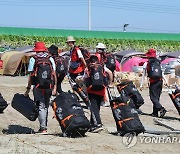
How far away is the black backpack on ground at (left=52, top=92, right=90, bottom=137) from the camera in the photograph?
8312 millimetres

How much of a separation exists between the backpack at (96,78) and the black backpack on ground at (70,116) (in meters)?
0.93

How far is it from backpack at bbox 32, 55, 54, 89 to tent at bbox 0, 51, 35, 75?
50.2ft

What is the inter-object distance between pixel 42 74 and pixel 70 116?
95 cm

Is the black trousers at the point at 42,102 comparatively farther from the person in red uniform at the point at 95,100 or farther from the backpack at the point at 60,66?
the backpack at the point at 60,66

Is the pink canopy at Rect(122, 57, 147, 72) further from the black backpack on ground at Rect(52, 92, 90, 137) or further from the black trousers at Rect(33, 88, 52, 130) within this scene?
the black backpack on ground at Rect(52, 92, 90, 137)

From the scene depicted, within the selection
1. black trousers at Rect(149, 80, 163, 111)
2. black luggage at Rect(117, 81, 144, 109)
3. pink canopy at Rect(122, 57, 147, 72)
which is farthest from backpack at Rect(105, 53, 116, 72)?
pink canopy at Rect(122, 57, 147, 72)

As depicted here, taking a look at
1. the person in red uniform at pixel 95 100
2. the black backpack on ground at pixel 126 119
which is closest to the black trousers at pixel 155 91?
the person in red uniform at pixel 95 100

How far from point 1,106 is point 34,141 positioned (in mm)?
3210

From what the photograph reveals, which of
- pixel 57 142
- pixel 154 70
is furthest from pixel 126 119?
pixel 154 70

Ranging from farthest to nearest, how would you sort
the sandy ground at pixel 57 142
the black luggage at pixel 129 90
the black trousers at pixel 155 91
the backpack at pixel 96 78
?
the black luggage at pixel 129 90 < the black trousers at pixel 155 91 < the backpack at pixel 96 78 < the sandy ground at pixel 57 142

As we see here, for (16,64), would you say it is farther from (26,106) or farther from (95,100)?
(26,106)

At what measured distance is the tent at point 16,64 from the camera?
2402cm

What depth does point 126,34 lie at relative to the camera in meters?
58.9

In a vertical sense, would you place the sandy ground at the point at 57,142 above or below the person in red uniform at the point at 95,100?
below
